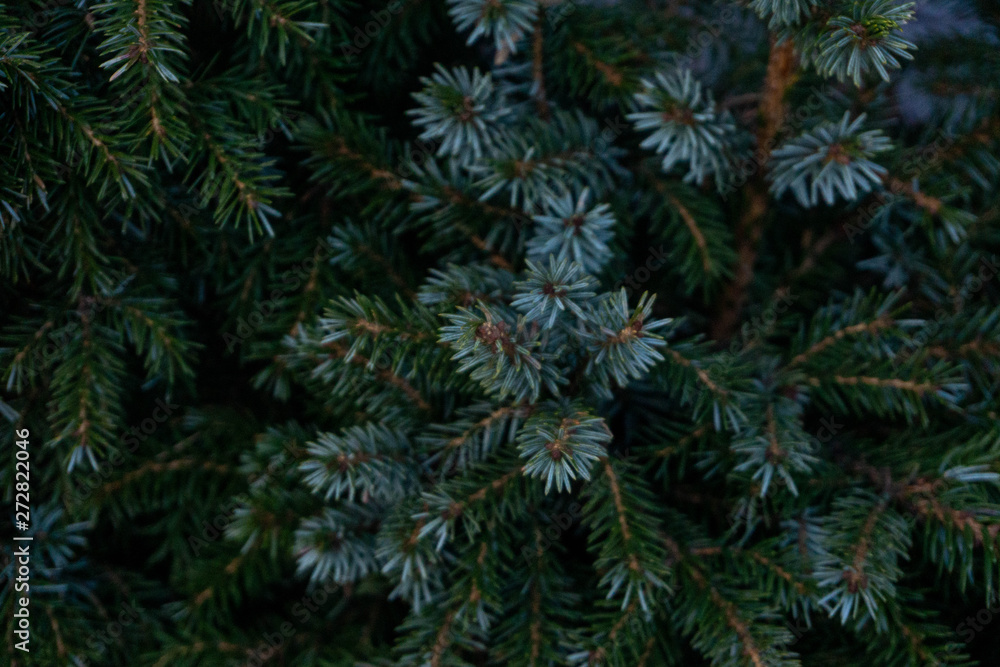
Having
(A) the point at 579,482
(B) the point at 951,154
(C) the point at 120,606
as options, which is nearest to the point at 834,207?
(B) the point at 951,154

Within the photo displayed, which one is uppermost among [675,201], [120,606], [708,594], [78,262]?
[675,201]

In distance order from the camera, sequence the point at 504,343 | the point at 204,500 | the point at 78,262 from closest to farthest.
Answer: the point at 504,343 → the point at 78,262 → the point at 204,500

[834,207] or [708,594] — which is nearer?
[708,594]

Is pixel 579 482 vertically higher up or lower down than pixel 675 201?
lower down

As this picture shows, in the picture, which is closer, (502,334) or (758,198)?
(502,334)

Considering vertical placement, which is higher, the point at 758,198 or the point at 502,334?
the point at 758,198

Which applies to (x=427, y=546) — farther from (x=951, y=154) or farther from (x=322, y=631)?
(x=951, y=154)

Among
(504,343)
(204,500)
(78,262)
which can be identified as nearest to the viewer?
(504,343)
